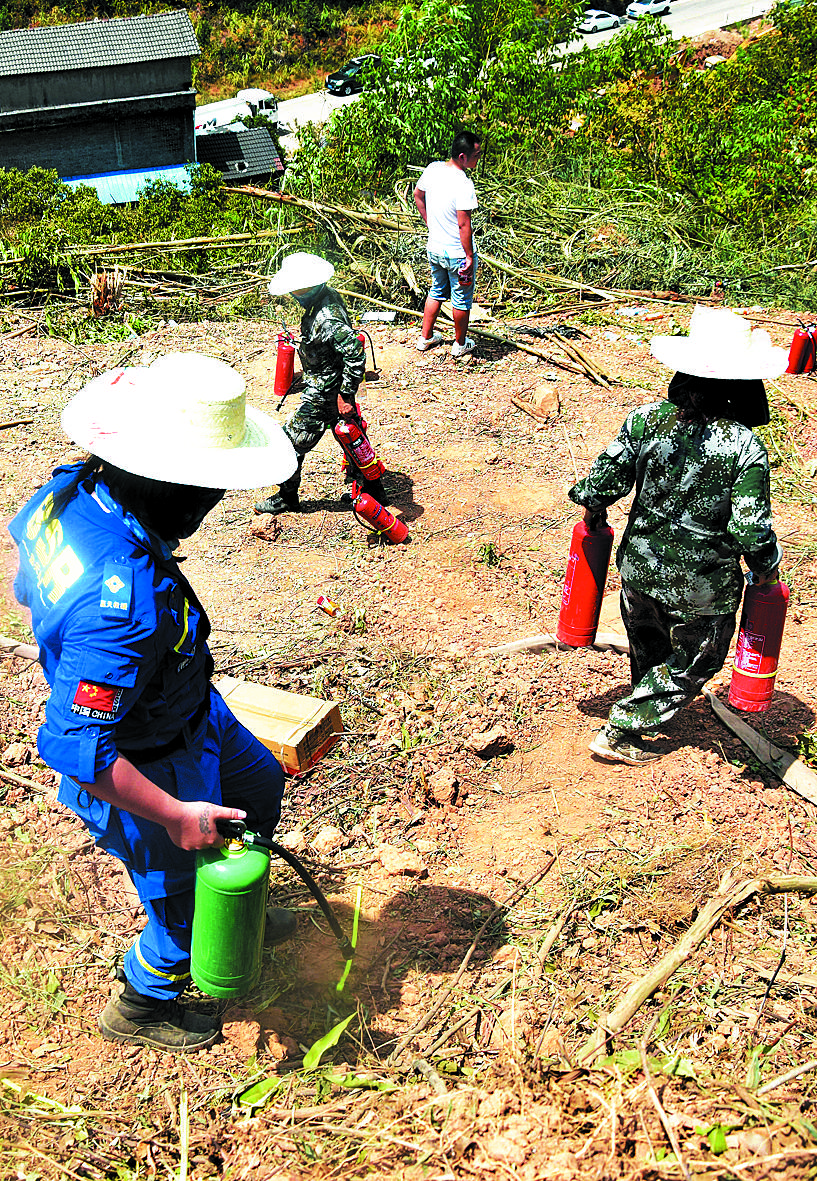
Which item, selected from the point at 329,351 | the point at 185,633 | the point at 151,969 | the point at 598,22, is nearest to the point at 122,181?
the point at 329,351

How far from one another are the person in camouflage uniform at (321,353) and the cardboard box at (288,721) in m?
2.17

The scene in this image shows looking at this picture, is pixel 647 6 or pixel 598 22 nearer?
pixel 598 22

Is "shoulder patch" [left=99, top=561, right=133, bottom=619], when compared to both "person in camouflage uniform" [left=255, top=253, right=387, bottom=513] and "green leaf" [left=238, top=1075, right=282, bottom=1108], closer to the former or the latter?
"green leaf" [left=238, top=1075, right=282, bottom=1108]

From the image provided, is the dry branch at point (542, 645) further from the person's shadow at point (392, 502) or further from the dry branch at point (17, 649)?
the dry branch at point (17, 649)

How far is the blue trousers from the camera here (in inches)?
101

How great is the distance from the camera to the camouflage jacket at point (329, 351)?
6.11 m

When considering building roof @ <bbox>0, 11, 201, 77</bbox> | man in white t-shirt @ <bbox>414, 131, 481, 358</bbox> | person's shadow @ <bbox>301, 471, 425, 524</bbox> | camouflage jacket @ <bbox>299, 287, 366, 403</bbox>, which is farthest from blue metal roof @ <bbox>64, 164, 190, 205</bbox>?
camouflage jacket @ <bbox>299, 287, 366, 403</bbox>

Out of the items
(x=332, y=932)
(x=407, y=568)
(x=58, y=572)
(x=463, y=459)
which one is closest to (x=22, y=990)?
(x=332, y=932)

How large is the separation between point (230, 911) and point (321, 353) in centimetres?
437

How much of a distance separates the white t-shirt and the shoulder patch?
704cm

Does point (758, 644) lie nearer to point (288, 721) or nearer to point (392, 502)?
point (288, 721)

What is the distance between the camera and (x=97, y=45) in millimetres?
14203

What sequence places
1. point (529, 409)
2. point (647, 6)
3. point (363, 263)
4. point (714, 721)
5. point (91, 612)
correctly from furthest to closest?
1. point (647, 6)
2. point (363, 263)
3. point (529, 409)
4. point (714, 721)
5. point (91, 612)

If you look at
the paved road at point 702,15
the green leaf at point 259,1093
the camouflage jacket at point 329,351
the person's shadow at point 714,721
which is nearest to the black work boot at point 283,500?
the camouflage jacket at point 329,351
